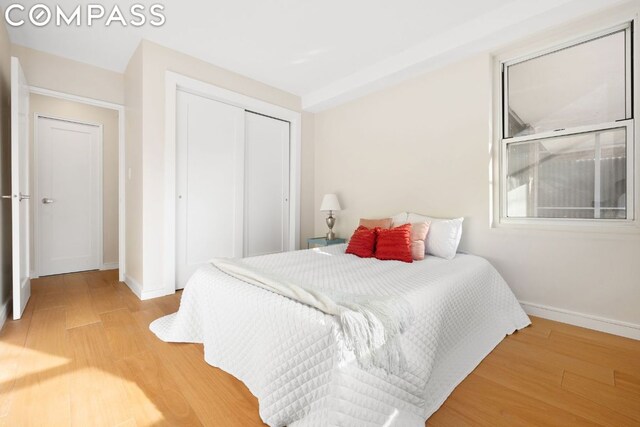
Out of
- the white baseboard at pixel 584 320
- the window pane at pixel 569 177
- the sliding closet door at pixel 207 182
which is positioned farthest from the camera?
the sliding closet door at pixel 207 182

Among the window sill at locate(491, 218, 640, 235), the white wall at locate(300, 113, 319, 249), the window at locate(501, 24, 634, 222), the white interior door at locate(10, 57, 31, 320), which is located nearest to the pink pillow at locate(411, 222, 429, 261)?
the window sill at locate(491, 218, 640, 235)

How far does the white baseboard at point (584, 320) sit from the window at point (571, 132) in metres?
0.77

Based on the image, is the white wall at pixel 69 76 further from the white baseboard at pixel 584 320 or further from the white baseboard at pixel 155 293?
the white baseboard at pixel 584 320

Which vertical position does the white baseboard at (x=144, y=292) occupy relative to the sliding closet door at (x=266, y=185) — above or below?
below

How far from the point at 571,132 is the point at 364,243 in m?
1.93

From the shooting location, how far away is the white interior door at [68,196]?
3.78 m

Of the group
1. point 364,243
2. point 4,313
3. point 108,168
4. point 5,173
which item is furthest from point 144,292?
point 108,168

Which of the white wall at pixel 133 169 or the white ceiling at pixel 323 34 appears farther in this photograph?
the white wall at pixel 133 169

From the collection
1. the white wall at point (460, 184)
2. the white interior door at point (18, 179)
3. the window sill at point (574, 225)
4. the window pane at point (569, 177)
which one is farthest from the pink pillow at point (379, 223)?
the white interior door at point (18, 179)

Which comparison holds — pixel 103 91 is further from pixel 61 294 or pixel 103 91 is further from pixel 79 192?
pixel 61 294

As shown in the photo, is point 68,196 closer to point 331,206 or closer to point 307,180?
point 307,180

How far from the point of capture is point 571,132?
2.37 m

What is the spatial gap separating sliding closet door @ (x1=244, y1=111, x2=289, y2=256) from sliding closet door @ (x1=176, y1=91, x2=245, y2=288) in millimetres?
174

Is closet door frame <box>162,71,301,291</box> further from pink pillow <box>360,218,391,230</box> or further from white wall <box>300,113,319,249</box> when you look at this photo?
pink pillow <box>360,218,391,230</box>
